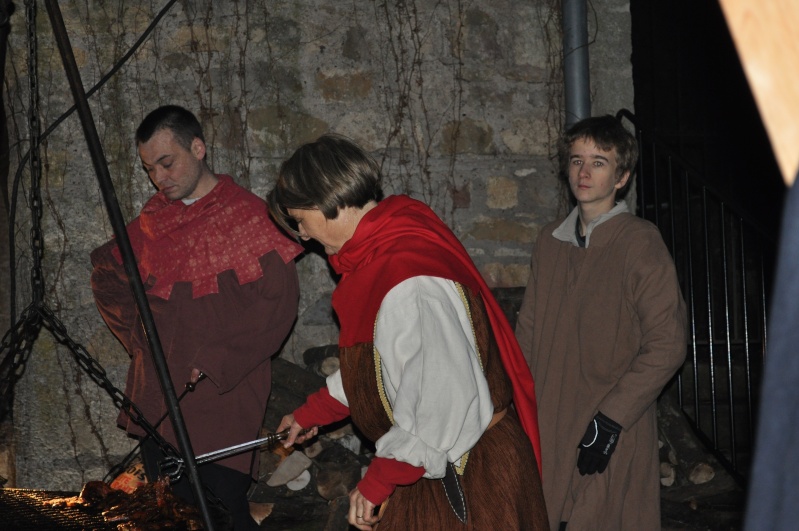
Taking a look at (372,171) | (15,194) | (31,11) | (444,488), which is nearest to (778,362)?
(444,488)

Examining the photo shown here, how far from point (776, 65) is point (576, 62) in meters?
4.33

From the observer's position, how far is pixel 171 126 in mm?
3549

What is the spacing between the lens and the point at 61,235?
4285 millimetres

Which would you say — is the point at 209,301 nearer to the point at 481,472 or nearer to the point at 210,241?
the point at 210,241

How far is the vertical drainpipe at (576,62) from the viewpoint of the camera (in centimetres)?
466

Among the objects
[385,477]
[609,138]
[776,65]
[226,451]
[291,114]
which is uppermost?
[776,65]

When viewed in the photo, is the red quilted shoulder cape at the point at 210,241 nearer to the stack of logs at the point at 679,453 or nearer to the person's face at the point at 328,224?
the person's face at the point at 328,224

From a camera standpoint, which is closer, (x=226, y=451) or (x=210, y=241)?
(x=226, y=451)

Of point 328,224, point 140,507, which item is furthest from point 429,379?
point 140,507

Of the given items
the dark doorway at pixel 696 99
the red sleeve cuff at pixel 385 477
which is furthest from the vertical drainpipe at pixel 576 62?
the red sleeve cuff at pixel 385 477

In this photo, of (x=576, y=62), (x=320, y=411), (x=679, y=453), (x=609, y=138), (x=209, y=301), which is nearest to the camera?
(x=320, y=411)

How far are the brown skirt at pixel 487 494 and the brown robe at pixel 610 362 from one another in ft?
2.57

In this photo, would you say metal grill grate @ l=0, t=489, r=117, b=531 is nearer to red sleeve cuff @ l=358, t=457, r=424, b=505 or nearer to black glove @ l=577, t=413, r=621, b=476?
red sleeve cuff @ l=358, t=457, r=424, b=505

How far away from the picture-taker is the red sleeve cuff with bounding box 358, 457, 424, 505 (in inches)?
79.1
